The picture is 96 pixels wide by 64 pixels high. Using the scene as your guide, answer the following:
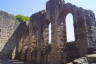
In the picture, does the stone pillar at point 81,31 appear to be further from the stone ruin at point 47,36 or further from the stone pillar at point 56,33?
the stone pillar at point 56,33

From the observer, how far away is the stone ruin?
26.3 feet

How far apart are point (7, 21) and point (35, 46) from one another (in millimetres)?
4605

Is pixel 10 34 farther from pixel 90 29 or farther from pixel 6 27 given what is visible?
pixel 90 29

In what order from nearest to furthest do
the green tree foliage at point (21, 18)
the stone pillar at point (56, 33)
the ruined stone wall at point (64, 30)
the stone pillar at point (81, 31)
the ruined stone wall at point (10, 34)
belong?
1. the stone pillar at point (81, 31)
2. the ruined stone wall at point (64, 30)
3. the stone pillar at point (56, 33)
4. the ruined stone wall at point (10, 34)
5. the green tree foliage at point (21, 18)

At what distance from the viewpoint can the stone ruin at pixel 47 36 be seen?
8016 mm

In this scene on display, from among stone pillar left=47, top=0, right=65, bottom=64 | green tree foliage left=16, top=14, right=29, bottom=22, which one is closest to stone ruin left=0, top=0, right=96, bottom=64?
stone pillar left=47, top=0, right=65, bottom=64

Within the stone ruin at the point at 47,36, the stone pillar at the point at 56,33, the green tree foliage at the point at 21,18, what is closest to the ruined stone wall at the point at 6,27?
the stone ruin at the point at 47,36

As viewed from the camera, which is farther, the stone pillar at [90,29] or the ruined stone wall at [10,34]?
the ruined stone wall at [10,34]

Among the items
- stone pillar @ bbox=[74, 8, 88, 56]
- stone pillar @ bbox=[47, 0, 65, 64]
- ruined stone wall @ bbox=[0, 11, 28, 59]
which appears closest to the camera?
stone pillar @ bbox=[74, 8, 88, 56]

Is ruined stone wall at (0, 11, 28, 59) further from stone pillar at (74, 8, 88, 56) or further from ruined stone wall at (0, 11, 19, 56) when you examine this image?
stone pillar at (74, 8, 88, 56)

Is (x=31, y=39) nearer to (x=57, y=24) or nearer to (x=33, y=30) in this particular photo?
(x=33, y=30)

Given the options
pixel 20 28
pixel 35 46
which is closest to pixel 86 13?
pixel 35 46

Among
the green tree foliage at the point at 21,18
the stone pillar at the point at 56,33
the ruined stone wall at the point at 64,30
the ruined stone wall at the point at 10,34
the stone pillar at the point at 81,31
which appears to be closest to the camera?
the stone pillar at the point at 81,31

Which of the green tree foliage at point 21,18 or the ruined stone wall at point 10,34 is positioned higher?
the green tree foliage at point 21,18
